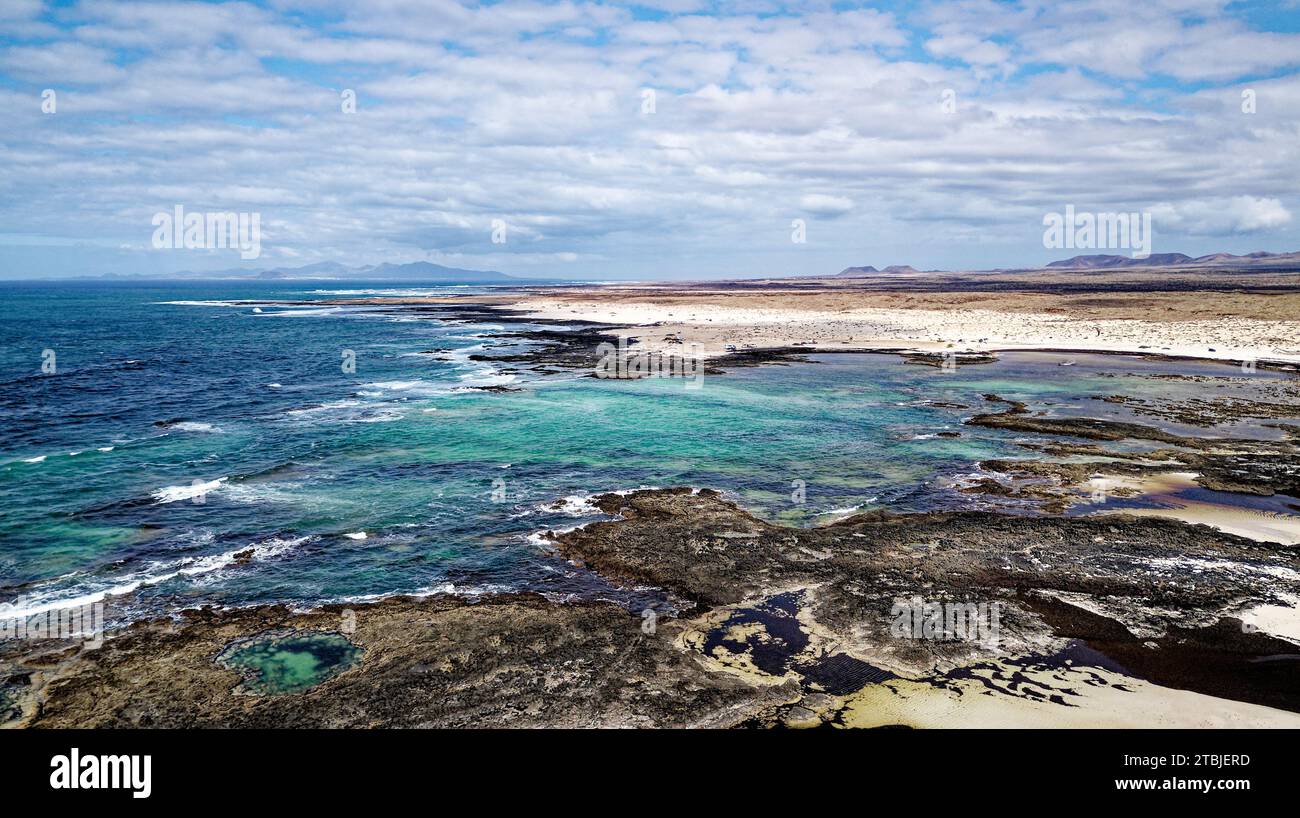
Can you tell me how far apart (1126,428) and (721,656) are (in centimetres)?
2680

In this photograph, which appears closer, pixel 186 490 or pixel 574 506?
pixel 574 506

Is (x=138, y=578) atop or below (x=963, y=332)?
below

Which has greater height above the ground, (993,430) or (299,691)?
(993,430)

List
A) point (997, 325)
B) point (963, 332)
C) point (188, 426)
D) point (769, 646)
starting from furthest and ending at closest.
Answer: point (997, 325)
point (963, 332)
point (188, 426)
point (769, 646)

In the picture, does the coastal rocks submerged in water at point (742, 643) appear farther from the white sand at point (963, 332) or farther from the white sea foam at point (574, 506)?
the white sand at point (963, 332)

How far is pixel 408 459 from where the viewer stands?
2752 cm

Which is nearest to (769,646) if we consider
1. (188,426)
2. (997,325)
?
(188,426)

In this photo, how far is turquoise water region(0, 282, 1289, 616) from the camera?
1741 centimetres

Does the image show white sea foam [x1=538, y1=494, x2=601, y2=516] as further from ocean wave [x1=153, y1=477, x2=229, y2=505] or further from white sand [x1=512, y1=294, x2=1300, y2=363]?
white sand [x1=512, y1=294, x2=1300, y2=363]

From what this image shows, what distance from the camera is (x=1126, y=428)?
31.0 meters

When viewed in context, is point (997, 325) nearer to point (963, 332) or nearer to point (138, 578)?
point (963, 332)

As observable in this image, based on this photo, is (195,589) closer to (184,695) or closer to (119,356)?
(184,695)
